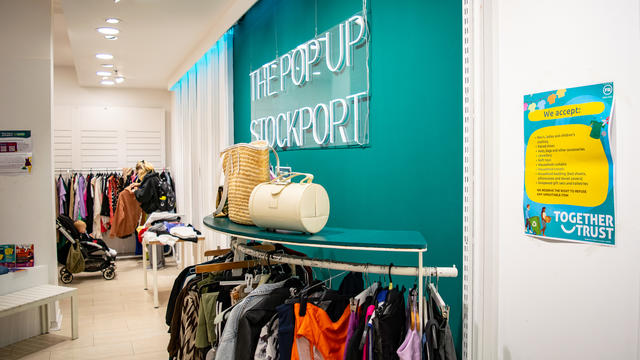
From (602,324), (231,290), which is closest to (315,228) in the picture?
(231,290)

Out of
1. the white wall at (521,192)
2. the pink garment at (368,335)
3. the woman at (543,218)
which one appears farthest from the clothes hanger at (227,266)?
the woman at (543,218)

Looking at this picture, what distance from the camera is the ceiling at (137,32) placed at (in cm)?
422

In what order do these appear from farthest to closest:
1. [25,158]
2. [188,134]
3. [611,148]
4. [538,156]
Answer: [188,134] → [25,158] → [538,156] → [611,148]

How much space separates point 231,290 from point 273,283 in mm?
279

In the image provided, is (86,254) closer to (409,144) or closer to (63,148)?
(63,148)

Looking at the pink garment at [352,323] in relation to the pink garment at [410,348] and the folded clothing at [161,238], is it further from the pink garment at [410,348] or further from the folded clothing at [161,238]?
the folded clothing at [161,238]

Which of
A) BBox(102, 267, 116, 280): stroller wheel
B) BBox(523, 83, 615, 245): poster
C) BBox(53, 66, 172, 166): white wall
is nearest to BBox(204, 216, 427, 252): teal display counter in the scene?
BBox(523, 83, 615, 245): poster

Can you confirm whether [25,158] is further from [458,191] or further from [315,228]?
[458,191]

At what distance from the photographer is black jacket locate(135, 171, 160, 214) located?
7.16 m

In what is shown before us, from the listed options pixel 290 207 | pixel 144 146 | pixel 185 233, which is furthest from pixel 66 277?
pixel 290 207

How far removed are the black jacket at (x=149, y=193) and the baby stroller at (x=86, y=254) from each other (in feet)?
3.12

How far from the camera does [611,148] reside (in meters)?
1.39

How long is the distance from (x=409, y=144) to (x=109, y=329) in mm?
3729

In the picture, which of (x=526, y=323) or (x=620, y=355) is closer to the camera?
(x=620, y=355)
